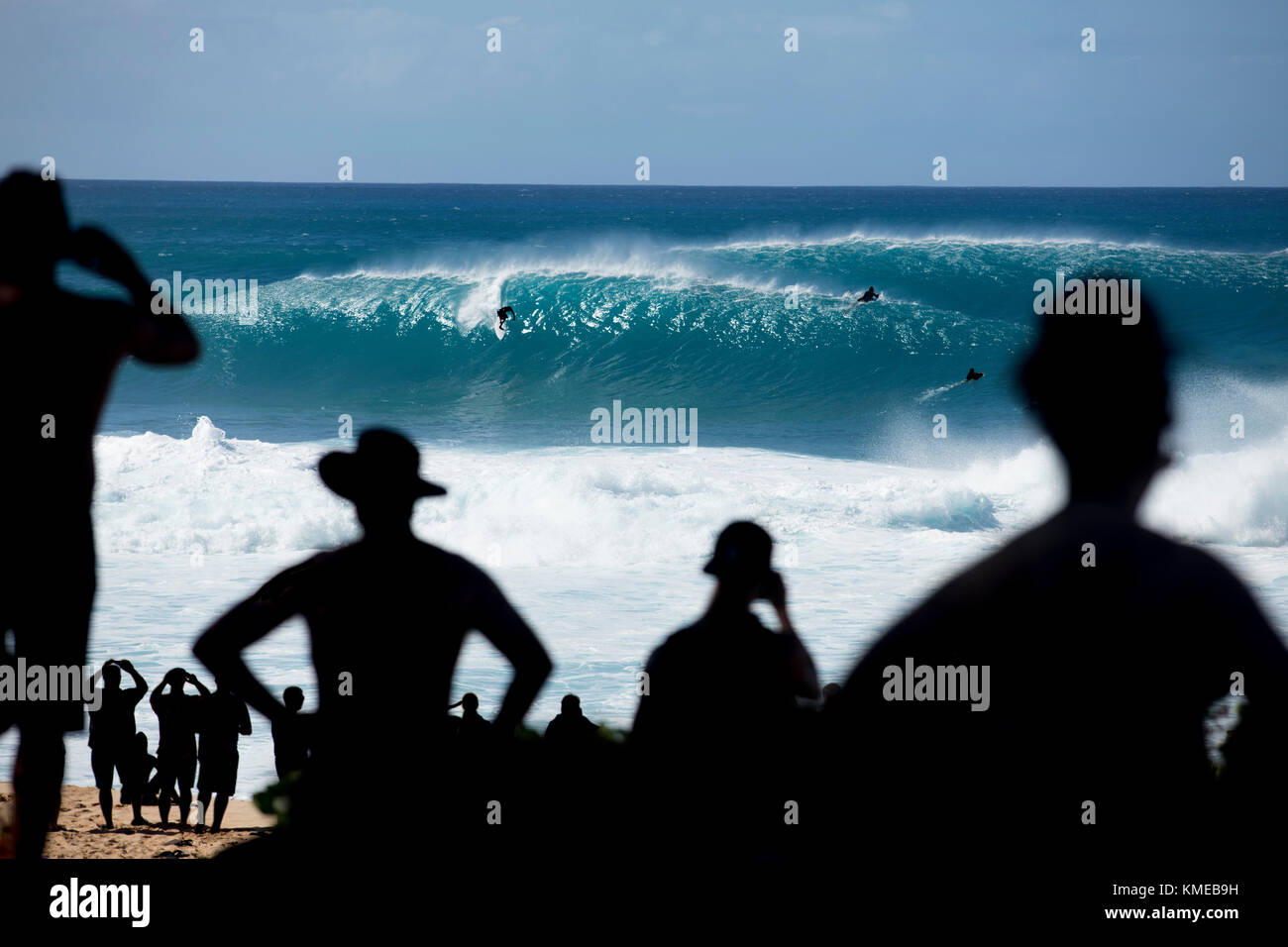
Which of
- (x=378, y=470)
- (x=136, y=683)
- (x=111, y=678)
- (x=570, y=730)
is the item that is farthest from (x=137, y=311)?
(x=111, y=678)

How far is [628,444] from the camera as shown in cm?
1862

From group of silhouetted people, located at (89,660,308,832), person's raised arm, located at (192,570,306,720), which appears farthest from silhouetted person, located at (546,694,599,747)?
group of silhouetted people, located at (89,660,308,832)

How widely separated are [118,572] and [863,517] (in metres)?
8.26

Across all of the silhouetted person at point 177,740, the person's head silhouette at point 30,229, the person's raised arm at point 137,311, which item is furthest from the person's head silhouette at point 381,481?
the silhouetted person at point 177,740

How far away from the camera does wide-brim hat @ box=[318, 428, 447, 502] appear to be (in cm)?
180

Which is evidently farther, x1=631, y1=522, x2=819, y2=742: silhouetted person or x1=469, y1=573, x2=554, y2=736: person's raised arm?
x1=631, y1=522, x2=819, y2=742: silhouetted person

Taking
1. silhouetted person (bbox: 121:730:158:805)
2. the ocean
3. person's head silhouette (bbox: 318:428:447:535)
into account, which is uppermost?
the ocean

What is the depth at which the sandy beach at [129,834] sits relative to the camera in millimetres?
5457

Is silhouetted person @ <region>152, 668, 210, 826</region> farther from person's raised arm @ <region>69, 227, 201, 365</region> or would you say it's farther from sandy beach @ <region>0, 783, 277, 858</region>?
person's raised arm @ <region>69, 227, 201, 365</region>

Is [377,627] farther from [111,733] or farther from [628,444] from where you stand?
[628,444]

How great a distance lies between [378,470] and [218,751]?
4.83m

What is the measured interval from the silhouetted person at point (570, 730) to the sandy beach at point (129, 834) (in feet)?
6.58

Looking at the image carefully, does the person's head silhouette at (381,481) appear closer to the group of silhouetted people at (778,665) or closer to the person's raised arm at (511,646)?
the group of silhouetted people at (778,665)

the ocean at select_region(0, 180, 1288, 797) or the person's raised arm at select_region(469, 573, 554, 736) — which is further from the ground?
the ocean at select_region(0, 180, 1288, 797)
